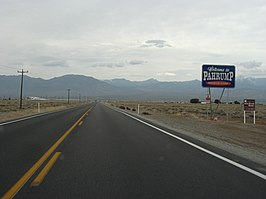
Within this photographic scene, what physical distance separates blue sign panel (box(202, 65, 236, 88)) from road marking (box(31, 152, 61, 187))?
74.5 ft

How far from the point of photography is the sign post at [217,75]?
3086cm

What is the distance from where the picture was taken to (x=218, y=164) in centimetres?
883

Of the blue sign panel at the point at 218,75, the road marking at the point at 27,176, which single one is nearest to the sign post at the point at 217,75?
the blue sign panel at the point at 218,75

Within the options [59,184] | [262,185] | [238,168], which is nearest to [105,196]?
[59,184]

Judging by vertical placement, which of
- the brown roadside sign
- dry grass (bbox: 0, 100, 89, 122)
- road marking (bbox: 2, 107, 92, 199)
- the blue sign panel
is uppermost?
the blue sign panel

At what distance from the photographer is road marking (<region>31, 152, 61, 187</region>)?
685 cm

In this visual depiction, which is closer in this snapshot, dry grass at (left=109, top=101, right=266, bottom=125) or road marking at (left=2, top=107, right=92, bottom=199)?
road marking at (left=2, top=107, right=92, bottom=199)

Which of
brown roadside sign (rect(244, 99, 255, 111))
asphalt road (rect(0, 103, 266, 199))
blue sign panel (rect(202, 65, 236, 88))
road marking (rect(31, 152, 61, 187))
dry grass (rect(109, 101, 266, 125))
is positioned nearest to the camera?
asphalt road (rect(0, 103, 266, 199))

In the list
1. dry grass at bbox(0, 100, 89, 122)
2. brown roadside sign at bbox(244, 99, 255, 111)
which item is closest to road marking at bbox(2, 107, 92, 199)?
dry grass at bbox(0, 100, 89, 122)

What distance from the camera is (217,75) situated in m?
31.0

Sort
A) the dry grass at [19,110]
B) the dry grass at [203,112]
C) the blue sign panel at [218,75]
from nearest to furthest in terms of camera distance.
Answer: the blue sign panel at [218,75] < the dry grass at [19,110] < the dry grass at [203,112]

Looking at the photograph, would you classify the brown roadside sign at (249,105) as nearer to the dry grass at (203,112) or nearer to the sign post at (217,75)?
the sign post at (217,75)

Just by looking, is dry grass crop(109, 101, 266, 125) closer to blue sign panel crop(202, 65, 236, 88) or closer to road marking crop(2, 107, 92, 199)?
blue sign panel crop(202, 65, 236, 88)

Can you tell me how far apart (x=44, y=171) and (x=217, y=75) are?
25.3 m
